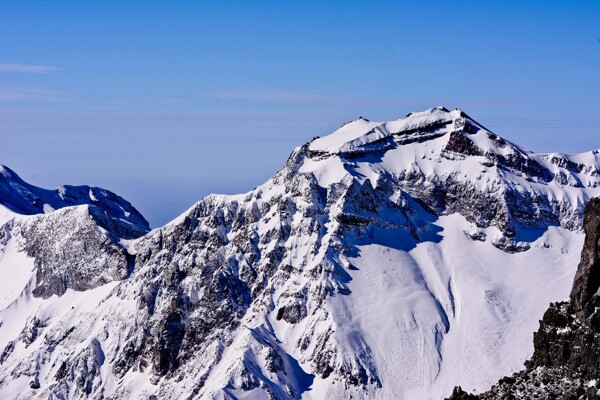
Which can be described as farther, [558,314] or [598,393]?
[558,314]

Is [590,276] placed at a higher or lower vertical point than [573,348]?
higher

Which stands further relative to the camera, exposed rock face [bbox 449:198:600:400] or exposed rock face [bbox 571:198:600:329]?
exposed rock face [bbox 571:198:600:329]

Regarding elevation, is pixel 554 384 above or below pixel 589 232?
below

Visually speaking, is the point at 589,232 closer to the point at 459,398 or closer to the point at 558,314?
the point at 558,314

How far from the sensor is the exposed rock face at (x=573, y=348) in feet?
470

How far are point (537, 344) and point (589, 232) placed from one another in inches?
634

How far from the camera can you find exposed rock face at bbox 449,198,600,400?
470 feet

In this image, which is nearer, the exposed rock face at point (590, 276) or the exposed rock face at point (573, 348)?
the exposed rock face at point (573, 348)

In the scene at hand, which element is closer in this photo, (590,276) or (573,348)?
(573,348)

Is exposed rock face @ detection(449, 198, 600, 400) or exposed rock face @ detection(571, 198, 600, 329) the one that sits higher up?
exposed rock face @ detection(571, 198, 600, 329)

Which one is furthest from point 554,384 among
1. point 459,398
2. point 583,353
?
point 459,398

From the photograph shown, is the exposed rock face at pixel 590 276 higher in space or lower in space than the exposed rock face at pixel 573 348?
higher

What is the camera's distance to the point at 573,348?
145125 mm

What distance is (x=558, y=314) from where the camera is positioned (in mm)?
150375
